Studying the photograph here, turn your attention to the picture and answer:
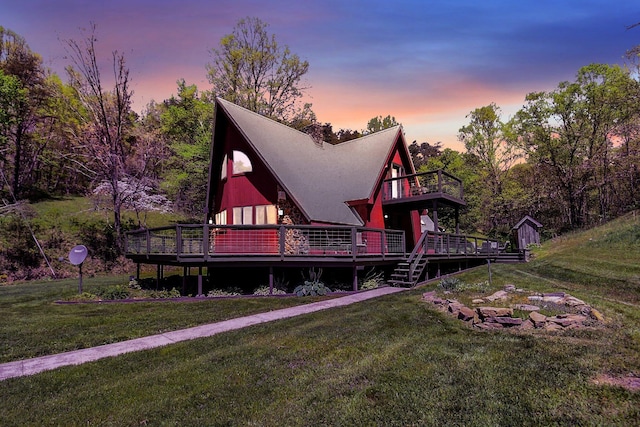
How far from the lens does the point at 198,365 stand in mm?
6230

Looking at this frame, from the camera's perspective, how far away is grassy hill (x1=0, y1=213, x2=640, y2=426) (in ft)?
14.0

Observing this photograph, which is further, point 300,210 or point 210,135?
point 210,135

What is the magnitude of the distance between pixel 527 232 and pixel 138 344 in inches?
1552

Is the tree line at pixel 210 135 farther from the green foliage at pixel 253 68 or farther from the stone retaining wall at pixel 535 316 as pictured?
the stone retaining wall at pixel 535 316

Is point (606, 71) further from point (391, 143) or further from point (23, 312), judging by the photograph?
point (23, 312)

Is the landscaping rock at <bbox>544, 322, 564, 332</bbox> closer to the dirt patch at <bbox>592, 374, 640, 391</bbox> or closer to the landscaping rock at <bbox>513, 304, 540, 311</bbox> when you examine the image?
the landscaping rock at <bbox>513, 304, 540, 311</bbox>

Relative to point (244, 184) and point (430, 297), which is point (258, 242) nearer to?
point (244, 184)

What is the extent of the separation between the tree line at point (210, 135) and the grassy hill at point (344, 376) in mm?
19708


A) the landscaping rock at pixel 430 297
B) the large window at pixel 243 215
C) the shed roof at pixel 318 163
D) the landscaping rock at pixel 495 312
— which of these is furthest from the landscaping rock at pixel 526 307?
the large window at pixel 243 215

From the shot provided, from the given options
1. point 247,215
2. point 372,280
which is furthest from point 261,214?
point 372,280

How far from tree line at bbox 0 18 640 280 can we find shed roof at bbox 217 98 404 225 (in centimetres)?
311

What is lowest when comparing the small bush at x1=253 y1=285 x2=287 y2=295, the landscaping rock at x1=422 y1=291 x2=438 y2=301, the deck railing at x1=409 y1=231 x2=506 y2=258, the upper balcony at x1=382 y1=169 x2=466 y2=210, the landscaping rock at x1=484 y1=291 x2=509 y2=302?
the small bush at x1=253 y1=285 x2=287 y2=295

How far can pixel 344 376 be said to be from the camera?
5426mm

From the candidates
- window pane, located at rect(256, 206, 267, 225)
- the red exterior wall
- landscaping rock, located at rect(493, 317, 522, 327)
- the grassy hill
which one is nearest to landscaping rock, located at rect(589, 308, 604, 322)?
the grassy hill
